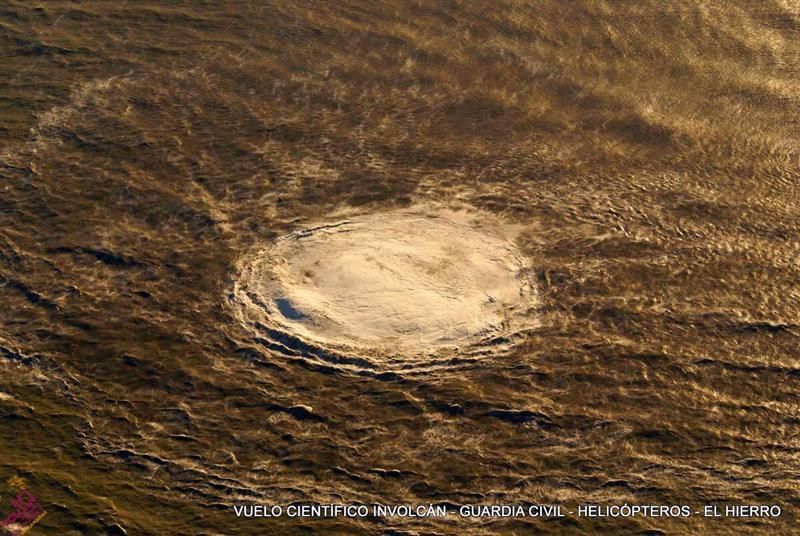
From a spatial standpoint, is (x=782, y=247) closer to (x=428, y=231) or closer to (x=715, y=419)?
(x=715, y=419)

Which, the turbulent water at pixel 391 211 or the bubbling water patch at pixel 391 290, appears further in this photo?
the bubbling water patch at pixel 391 290

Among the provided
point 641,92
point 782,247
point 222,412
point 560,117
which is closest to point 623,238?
point 782,247

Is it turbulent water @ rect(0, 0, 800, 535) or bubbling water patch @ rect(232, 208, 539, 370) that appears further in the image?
bubbling water patch @ rect(232, 208, 539, 370)

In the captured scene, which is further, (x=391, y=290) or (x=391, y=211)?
(x=391, y=211)

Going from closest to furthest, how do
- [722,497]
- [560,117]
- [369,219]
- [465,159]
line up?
[722,497] < [369,219] < [465,159] < [560,117]
